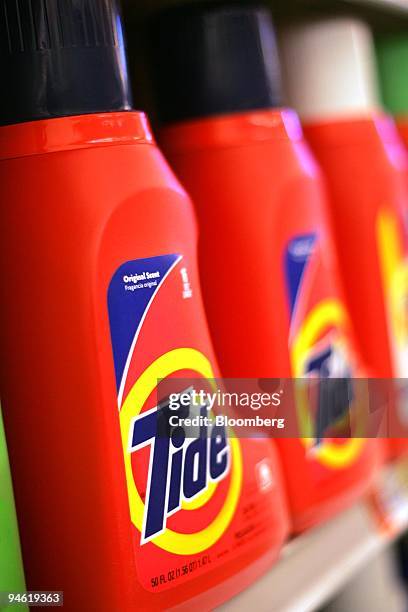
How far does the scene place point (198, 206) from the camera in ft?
2.55

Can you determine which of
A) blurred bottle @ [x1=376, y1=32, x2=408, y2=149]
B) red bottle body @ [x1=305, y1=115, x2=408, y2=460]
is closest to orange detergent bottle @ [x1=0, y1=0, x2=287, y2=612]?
red bottle body @ [x1=305, y1=115, x2=408, y2=460]

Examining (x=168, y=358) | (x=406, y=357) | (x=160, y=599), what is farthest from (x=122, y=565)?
(x=406, y=357)

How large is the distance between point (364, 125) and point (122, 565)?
557 mm

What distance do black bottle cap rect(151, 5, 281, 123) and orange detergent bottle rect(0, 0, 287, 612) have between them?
138mm

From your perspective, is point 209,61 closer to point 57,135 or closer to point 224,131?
point 224,131

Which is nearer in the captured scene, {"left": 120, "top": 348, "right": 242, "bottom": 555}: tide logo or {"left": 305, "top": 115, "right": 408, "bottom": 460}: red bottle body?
{"left": 120, "top": 348, "right": 242, "bottom": 555}: tide logo

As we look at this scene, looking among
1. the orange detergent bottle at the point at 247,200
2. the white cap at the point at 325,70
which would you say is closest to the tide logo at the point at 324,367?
the orange detergent bottle at the point at 247,200

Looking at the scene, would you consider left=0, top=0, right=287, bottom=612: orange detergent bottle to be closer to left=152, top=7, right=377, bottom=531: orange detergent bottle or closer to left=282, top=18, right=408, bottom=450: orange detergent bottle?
left=152, top=7, right=377, bottom=531: orange detergent bottle

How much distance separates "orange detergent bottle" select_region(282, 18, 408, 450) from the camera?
952mm

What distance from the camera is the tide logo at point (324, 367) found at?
0.79m

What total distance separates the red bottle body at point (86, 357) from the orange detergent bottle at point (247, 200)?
5.3 inches

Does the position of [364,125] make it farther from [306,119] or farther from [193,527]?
[193,527]

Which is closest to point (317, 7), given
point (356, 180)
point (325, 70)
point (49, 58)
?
point (325, 70)

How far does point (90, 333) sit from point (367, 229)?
437 millimetres
